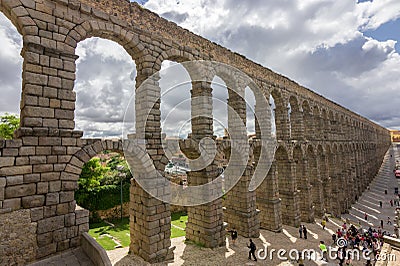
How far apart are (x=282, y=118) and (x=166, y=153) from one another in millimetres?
11220

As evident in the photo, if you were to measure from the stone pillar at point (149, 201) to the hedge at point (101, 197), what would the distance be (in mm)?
10489

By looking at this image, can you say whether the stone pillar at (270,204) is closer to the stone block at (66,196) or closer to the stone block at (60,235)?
the stone block at (66,196)

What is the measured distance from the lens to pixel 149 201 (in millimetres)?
9148

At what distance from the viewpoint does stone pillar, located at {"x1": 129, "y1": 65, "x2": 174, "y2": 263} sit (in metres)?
9.15

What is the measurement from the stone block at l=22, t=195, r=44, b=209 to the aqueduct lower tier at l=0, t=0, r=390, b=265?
0.02m

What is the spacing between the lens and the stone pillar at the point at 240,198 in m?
13.5

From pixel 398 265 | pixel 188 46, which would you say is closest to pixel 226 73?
pixel 188 46

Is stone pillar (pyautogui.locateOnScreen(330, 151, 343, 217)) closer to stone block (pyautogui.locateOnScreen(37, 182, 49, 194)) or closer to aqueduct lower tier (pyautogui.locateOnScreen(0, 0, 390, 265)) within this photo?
aqueduct lower tier (pyautogui.locateOnScreen(0, 0, 390, 265))

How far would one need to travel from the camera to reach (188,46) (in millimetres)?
11812

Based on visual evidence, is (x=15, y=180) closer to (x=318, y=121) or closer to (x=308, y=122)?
(x=308, y=122)

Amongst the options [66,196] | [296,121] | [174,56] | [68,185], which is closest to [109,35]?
[174,56]

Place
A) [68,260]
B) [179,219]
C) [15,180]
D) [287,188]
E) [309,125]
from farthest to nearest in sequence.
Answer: [309,125]
[179,219]
[287,188]
[15,180]
[68,260]

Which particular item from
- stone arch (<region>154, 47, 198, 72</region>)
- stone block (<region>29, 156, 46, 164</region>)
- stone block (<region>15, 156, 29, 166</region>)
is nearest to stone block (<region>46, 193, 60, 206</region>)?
stone block (<region>29, 156, 46, 164</region>)

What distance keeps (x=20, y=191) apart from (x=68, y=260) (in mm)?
2194
